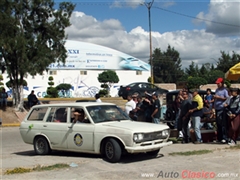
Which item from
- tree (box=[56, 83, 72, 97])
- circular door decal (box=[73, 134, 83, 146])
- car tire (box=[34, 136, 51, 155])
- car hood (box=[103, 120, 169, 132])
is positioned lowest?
car tire (box=[34, 136, 51, 155])

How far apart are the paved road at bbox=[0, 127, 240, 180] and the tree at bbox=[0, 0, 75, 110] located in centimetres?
1380

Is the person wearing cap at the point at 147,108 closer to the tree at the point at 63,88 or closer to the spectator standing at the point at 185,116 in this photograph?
the spectator standing at the point at 185,116

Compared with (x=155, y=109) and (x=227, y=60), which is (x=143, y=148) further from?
(x=227, y=60)

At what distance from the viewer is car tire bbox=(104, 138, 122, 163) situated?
342 inches

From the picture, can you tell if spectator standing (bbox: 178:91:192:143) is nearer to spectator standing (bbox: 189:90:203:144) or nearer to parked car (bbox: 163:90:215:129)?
spectator standing (bbox: 189:90:203:144)

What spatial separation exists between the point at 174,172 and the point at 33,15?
20.9 metres

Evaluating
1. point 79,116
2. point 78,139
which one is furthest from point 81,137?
point 79,116

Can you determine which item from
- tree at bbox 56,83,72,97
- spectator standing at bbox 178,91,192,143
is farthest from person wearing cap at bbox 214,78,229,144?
tree at bbox 56,83,72,97

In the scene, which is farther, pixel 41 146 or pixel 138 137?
pixel 41 146

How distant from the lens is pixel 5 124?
856 inches

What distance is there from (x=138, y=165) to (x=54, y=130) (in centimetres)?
281

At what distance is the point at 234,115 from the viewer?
10789 mm

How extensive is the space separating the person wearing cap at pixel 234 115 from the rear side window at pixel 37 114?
17.4 feet

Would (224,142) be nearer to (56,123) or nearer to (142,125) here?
(142,125)
